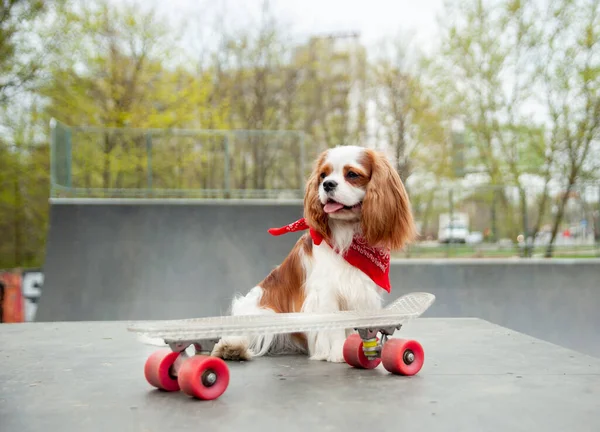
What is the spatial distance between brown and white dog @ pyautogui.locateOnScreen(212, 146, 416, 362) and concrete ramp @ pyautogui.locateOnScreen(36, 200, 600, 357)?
5250 mm

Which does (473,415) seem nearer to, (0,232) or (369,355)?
(369,355)

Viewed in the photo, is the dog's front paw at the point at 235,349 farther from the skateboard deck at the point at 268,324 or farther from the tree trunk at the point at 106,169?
the tree trunk at the point at 106,169

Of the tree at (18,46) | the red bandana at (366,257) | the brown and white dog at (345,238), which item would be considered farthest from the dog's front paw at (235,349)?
the tree at (18,46)

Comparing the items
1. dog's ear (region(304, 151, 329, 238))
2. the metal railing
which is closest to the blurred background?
the metal railing

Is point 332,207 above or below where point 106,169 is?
below

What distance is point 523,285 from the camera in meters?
8.82

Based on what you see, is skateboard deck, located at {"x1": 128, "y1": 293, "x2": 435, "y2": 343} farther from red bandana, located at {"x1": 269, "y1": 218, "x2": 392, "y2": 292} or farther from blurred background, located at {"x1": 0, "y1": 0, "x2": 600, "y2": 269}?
blurred background, located at {"x1": 0, "y1": 0, "x2": 600, "y2": 269}

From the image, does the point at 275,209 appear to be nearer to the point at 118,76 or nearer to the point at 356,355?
the point at 356,355

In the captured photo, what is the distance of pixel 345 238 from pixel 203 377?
1243 millimetres

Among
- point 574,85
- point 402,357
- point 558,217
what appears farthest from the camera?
point 574,85

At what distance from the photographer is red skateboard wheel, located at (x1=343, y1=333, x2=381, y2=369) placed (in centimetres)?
306

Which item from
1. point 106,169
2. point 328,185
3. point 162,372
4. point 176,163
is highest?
point 176,163

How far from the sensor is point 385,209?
3.22 m

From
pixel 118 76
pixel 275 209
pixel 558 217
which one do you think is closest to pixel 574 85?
pixel 558 217
